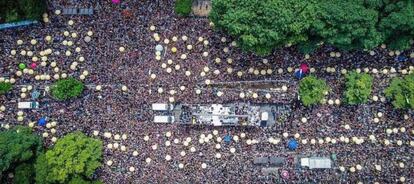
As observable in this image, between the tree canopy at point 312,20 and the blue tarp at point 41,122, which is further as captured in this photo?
the blue tarp at point 41,122

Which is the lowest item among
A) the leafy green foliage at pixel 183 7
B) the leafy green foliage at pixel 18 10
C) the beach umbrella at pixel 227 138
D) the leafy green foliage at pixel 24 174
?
the leafy green foliage at pixel 24 174

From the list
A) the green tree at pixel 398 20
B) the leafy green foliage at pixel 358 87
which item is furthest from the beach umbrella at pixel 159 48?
the green tree at pixel 398 20

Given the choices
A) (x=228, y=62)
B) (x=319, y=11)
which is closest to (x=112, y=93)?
(x=228, y=62)

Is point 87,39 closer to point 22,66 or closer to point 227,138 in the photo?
point 22,66

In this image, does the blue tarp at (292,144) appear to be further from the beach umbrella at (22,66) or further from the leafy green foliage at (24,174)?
the beach umbrella at (22,66)

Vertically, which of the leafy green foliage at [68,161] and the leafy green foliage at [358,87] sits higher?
the leafy green foliage at [358,87]

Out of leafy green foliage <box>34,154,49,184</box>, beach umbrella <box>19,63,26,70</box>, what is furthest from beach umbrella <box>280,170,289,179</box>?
beach umbrella <box>19,63,26,70</box>

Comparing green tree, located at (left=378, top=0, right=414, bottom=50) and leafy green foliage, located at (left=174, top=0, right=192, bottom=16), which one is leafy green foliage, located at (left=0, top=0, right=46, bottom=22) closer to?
leafy green foliage, located at (left=174, top=0, right=192, bottom=16)
